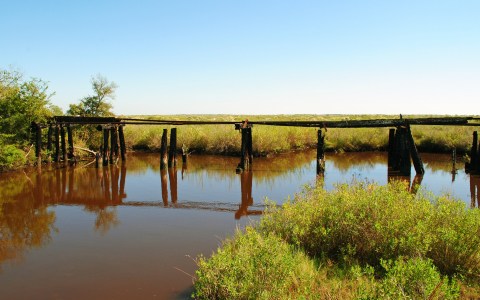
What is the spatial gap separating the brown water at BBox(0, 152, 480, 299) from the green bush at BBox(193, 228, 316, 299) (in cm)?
107

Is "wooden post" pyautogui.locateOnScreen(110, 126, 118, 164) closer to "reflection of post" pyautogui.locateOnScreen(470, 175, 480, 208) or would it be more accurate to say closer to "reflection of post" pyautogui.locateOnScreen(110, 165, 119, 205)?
"reflection of post" pyautogui.locateOnScreen(110, 165, 119, 205)

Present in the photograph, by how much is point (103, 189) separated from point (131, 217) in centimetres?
437

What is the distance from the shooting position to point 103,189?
13867mm

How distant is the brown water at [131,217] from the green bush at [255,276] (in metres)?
1.07

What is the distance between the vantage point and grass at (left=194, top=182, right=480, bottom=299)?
4.46 m

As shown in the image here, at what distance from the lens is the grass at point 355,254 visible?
446cm

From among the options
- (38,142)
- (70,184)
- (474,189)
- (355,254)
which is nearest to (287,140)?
(474,189)

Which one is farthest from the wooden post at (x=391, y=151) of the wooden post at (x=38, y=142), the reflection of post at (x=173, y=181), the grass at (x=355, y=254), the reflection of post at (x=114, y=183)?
the wooden post at (x=38, y=142)

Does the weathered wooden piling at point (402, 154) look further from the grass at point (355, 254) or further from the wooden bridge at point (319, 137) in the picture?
the grass at point (355, 254)

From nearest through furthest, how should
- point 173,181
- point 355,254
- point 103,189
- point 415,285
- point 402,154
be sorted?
point 415,285, point 355,254, point 103,189, point 402,154, point 173,181

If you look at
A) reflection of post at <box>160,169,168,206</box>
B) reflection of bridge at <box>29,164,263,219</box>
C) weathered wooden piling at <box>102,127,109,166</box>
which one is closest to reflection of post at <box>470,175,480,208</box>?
reflection of bridge at <box>29,164,263,219</box>

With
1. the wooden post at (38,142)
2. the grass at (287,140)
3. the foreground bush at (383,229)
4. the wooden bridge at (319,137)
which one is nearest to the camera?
the foreground bush at (383,229)

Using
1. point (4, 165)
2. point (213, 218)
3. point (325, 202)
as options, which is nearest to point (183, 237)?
point (213, 218)

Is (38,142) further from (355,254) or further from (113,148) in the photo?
(355,254)
